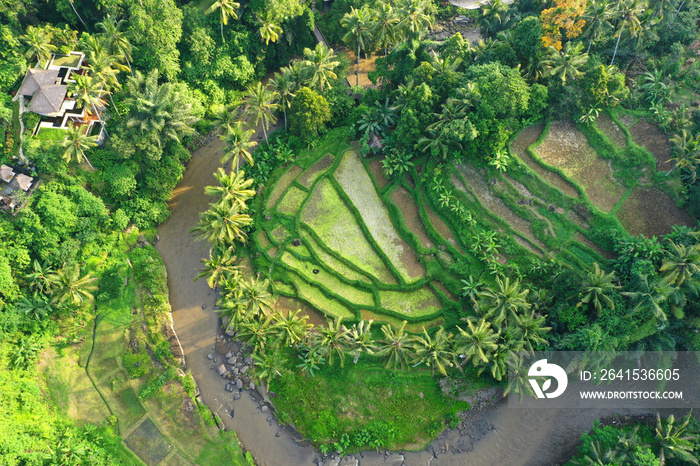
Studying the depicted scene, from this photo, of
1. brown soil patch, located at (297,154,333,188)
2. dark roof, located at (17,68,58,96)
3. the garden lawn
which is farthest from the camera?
brown soil patch, located at (297,154,333,188)

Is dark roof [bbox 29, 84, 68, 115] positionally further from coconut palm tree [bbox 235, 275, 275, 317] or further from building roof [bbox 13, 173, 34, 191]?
coconut palm tree [bbox 235, 275, 275, 317]

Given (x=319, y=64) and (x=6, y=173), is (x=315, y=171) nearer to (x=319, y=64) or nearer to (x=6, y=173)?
(x=319, y=64)

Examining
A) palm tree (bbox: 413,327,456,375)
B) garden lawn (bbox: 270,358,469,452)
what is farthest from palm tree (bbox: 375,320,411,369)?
garden lawn (bbox: 270,358,469,452)

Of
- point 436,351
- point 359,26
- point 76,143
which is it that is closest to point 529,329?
point 436,351

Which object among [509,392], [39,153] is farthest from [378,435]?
Answer: [39,153]

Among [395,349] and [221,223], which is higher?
[221,223]

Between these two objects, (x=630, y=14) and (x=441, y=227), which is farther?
(x=441, y=227)

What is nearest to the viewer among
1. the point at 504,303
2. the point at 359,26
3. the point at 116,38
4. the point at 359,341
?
the point at 504,303
